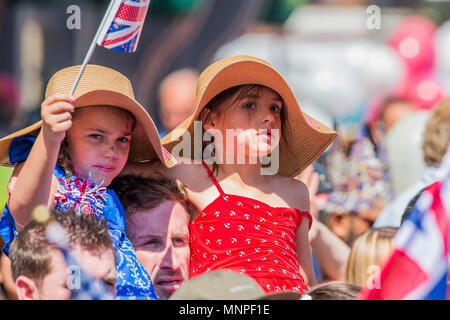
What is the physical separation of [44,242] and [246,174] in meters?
1.15

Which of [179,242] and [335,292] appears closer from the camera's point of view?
[335,292]

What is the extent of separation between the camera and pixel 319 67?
8.55 m

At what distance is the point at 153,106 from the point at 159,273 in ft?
19.7

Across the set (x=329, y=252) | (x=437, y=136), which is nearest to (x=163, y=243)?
(x=329, y=252)

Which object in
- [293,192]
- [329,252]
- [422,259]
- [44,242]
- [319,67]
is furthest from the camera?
[319,67]

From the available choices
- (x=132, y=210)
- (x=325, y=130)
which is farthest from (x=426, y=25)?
(x=132, y=210)

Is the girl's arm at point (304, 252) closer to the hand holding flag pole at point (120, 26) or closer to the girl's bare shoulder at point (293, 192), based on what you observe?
the girl's bare shoulder at point (293, 192)

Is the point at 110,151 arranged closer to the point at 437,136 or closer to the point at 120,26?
the point at 120,26

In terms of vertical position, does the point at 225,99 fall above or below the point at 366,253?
above

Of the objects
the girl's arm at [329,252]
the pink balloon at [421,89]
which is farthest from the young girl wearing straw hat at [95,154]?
the pink balloon at [421,89]

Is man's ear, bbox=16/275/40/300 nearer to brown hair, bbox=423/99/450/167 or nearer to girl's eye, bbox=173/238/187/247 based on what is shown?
girl's eye, bbox=173/238/187/247

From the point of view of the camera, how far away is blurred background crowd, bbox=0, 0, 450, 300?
15.6 feet

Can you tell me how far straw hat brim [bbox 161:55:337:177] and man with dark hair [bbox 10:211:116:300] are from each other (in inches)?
36.7

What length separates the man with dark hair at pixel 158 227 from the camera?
273cm
